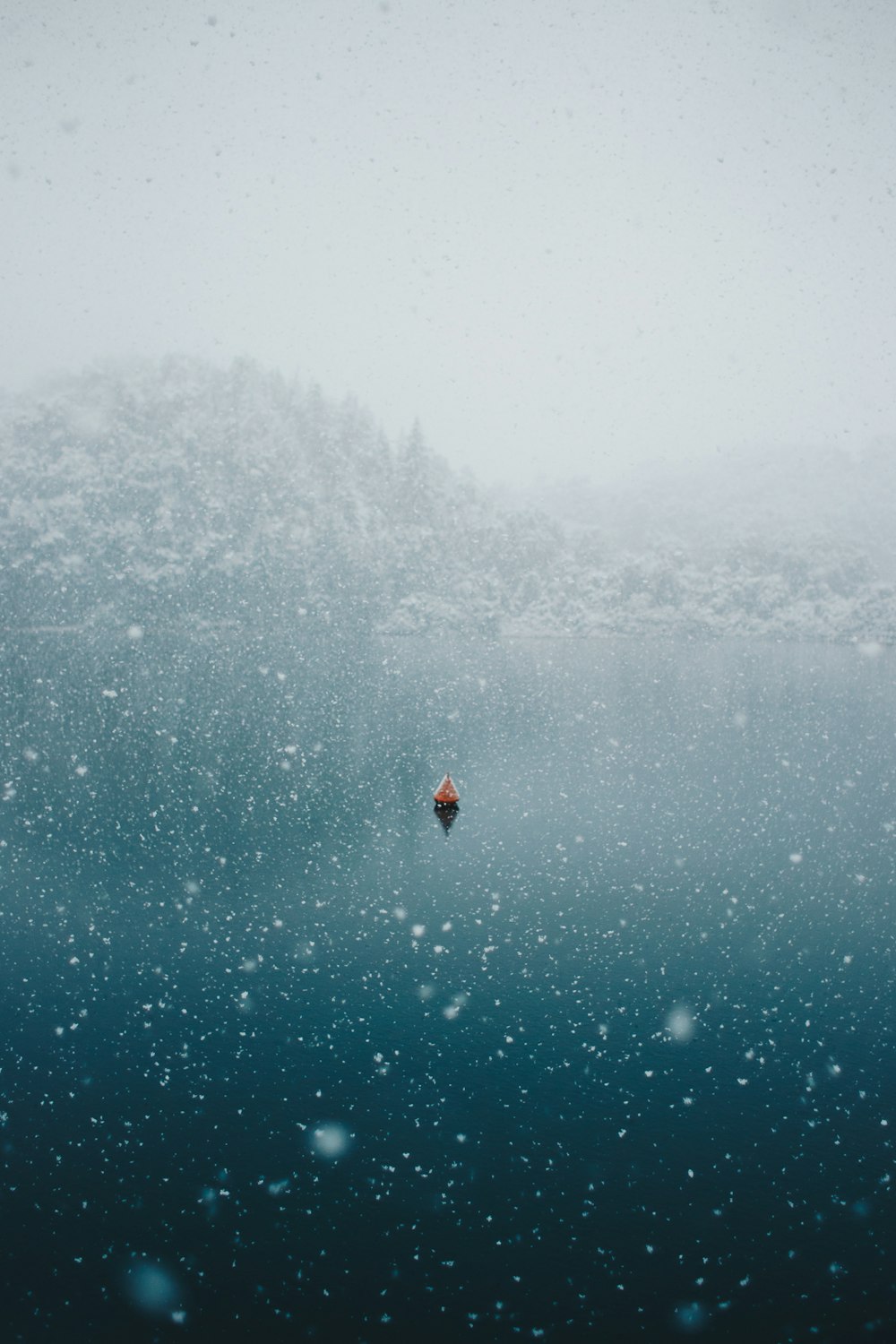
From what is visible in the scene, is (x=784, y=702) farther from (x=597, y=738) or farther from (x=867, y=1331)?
(x=867, y=1331)

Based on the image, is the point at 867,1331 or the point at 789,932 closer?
the point at 867,1331

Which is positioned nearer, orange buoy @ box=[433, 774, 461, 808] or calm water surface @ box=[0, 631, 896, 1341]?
calm water surface @ box=[0, 631, 896, 1341]

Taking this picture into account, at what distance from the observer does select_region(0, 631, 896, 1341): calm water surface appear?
11500mm

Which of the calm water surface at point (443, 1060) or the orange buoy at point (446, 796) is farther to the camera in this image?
the orange buoy at point (446, 796)

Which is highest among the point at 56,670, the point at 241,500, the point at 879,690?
the point at 241,500

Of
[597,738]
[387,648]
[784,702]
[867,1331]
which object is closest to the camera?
[867,1331]

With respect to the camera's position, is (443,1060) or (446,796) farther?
(446,796)

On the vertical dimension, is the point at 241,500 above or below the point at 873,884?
above

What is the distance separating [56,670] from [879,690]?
10923 centimetres

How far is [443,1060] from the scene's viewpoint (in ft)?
56.7

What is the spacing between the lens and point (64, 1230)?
12180 mm

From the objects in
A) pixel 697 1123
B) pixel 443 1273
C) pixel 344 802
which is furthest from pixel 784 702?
pixel 443 1273

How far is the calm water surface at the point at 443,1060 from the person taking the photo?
1150cm

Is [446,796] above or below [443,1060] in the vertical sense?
above
